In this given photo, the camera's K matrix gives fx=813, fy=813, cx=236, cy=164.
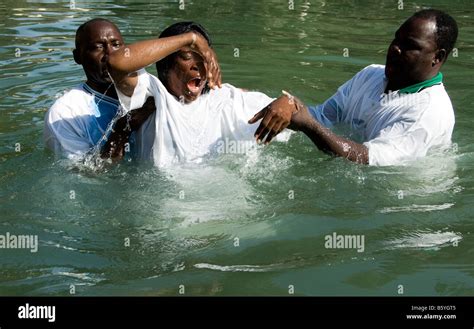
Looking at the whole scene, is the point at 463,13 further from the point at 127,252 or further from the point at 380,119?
the point at 127,252

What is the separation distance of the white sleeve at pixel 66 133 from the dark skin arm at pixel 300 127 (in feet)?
4.30

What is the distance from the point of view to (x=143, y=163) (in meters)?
5.77

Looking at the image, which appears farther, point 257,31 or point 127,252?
point 257,31

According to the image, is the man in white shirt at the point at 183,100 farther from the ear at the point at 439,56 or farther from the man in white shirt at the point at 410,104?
the ear at the point at 439,56

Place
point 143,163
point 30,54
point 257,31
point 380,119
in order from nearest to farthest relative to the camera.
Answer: point 143,163
point 380,119
point 30,54
point 257,31

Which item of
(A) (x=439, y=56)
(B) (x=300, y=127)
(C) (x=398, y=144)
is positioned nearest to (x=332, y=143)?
(B) (x=300, y=127)

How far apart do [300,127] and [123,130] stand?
1225 millimetres

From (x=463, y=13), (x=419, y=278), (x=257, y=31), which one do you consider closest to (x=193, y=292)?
(x=419, y=278)

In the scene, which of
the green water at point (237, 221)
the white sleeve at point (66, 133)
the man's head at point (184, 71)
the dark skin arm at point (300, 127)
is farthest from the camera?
the white sleeve at point (66, 133)

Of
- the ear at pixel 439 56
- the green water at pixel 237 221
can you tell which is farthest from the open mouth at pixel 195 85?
the ear at pixel 439 56

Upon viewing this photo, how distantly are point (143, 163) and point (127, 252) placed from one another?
1.00 metres

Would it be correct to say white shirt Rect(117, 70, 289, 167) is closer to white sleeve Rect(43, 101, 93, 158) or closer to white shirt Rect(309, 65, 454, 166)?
white sleeve Rect(43, 101, 93, 158)

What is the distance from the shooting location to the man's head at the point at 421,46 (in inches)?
246

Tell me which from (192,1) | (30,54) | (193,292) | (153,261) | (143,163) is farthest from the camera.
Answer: (192,1)
